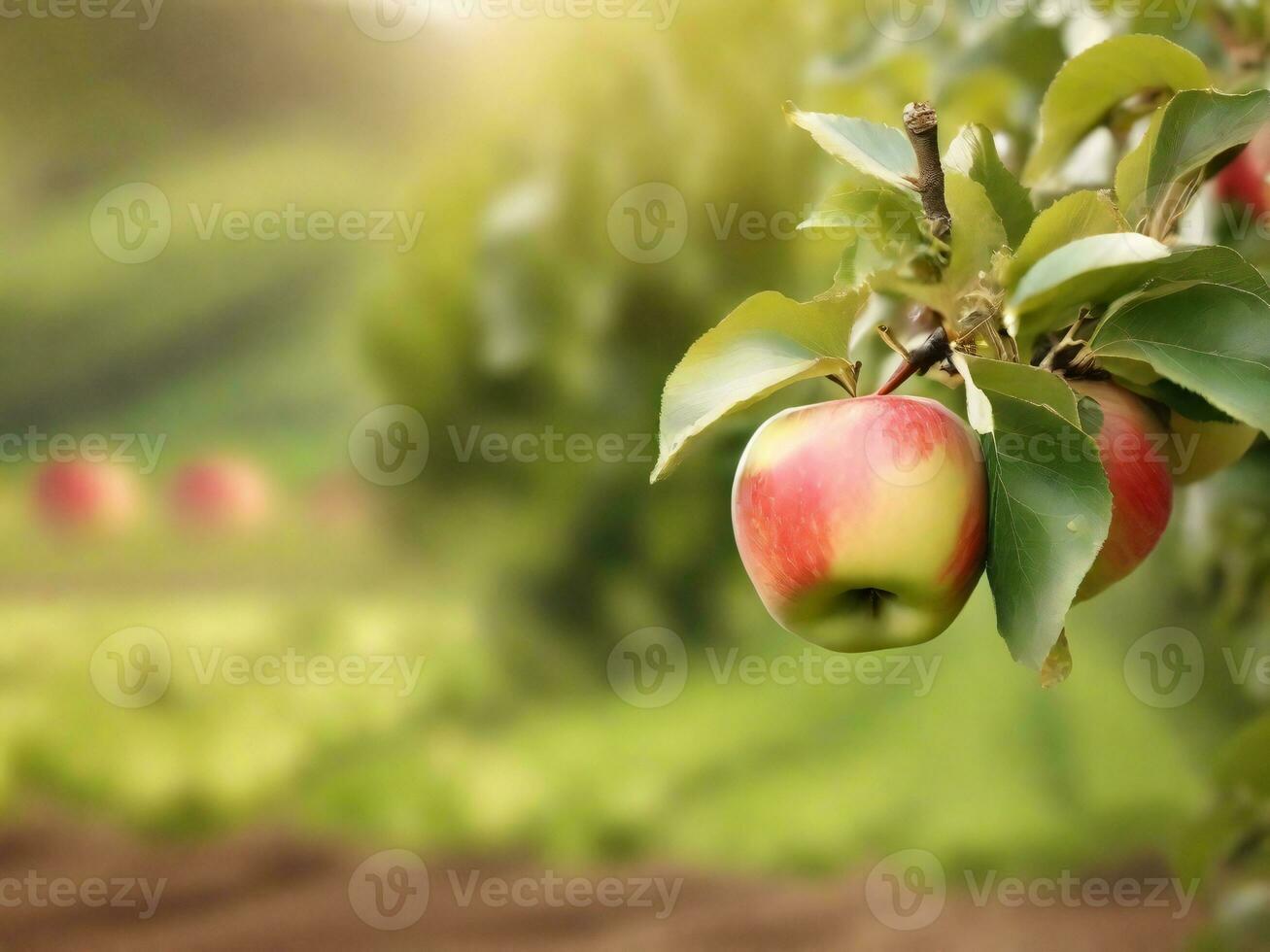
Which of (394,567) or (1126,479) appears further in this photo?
(394,567)

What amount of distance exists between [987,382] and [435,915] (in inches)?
69.3

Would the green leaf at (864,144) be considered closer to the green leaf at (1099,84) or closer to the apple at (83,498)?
the green leaf at (1099,84)

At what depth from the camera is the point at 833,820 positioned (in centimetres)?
179

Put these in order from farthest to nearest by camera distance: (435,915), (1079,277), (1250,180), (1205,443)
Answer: (435,915) < (1250,180) < (1205,443) < (1079,277)

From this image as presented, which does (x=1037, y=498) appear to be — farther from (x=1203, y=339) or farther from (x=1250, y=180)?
(x=1250, y=180)

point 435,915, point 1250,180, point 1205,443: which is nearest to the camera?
point 1205,443

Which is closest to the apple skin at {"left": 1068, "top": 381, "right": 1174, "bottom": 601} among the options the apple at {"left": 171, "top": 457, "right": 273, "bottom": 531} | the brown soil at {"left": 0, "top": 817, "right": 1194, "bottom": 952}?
the brown soil at {"left": 0, "top": 817, "right": 1194, "bottom": 952}

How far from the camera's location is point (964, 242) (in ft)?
0.92

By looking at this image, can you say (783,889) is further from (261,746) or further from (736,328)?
(736,328)

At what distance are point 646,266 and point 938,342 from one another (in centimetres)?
136

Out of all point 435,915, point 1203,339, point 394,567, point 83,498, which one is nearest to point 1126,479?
point 1203,339

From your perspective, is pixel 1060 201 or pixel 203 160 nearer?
pixel 1060 201

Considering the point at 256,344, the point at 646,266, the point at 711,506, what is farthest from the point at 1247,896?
the point at 256,344

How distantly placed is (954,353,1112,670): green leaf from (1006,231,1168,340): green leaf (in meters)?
0.01
